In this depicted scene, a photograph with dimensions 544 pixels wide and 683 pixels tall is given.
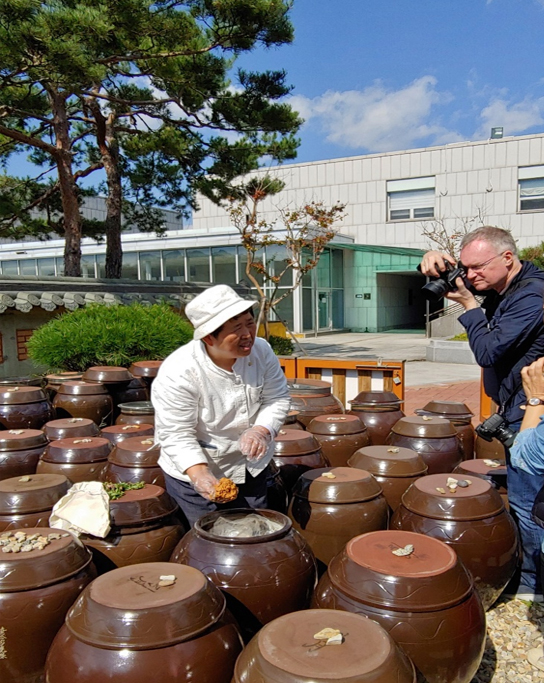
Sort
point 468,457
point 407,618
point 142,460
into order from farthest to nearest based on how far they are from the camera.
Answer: point 468,457 < point 142,460 < point 407,618

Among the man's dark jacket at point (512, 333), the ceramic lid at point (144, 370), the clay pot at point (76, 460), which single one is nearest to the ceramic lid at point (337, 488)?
the man's dark jacket at point (512, 333)

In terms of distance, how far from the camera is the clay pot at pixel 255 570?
2.23 m

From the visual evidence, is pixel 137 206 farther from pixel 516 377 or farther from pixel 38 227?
pixel 516 377

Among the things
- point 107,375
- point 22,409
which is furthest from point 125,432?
point 107,375

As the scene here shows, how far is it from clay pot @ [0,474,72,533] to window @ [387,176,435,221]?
23.8m

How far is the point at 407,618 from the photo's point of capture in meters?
2.05

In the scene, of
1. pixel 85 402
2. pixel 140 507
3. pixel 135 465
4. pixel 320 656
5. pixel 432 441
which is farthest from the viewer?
pixel 85 402

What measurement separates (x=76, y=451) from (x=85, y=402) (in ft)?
5.28

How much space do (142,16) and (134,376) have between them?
5220 millimetres

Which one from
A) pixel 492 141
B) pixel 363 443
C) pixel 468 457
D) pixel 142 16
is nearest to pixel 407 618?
pixel 363 443

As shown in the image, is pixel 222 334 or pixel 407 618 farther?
pixel 222 334

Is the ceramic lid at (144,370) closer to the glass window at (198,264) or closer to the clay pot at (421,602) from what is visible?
the clay pot at (421,602)

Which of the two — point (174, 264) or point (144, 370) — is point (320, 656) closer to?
point (144, 370)

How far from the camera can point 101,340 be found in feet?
22.4
